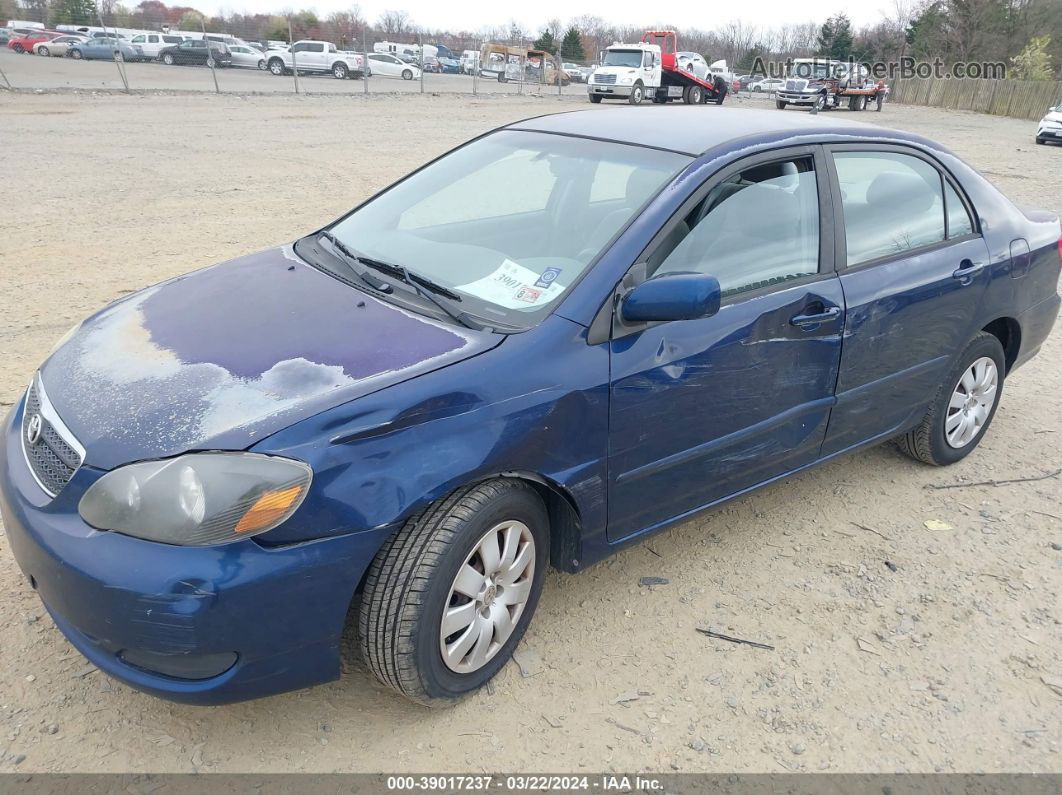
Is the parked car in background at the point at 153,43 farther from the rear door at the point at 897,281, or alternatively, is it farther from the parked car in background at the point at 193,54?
the rear door at the point at 897,281

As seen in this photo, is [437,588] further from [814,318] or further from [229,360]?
[814,318]

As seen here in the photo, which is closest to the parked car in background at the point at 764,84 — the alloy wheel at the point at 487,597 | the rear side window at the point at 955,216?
the rear side window at the point at 955,216

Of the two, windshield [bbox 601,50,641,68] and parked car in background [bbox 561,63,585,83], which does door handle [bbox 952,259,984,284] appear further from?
parked car in background [bbox 561,63,585,83]

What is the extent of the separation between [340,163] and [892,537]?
10.9m


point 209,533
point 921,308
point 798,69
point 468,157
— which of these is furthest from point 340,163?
point 798,69

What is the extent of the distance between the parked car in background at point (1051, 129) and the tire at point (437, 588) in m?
24.4

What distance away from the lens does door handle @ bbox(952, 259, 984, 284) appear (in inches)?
143

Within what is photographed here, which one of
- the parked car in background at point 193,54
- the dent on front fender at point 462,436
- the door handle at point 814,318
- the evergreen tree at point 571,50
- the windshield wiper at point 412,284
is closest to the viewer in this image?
the dent on front fender at point 462,436

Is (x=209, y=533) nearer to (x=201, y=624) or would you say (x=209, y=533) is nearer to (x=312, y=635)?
(x=201, y=624)

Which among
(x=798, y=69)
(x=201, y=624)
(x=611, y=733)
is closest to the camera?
(x=201, y=624)

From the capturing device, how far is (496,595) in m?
2.51

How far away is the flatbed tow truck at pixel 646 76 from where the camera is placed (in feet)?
102

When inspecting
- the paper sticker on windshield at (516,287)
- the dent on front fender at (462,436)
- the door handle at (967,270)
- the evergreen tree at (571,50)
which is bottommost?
the dent on front fender at (462,436)

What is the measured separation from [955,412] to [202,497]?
3.54 m
